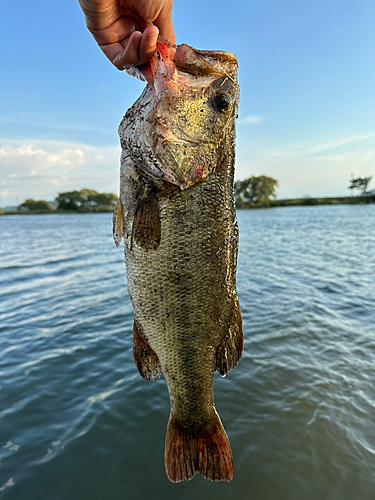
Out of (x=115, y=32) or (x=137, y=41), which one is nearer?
(x=137, y=41)

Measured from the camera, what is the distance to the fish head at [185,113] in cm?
222

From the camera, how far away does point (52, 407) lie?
558cm

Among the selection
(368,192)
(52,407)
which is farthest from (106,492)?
(368,192)

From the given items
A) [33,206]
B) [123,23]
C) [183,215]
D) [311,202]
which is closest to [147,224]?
[183,215]

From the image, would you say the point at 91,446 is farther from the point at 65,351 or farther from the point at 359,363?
the point at 359,363

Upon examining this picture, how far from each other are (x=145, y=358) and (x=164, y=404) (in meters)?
3.61

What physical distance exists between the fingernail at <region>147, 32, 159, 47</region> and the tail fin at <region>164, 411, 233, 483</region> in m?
2.85

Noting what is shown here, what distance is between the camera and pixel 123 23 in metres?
2.81

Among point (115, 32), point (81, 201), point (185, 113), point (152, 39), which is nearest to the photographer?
point (152, 39)

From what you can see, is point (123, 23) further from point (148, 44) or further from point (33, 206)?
point (33, 206)

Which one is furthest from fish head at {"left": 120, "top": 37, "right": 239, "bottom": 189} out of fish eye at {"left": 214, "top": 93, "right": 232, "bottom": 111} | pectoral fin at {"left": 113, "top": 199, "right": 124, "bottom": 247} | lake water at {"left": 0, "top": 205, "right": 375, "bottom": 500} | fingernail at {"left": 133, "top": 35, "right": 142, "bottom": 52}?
lake water at {"left": 0, "top": 205, "right": 375, "bottom": 500}

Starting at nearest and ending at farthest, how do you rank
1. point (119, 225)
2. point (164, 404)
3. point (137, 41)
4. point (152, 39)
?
point (152, 39), point (137, 41), point (119, 225), point (164, 404)

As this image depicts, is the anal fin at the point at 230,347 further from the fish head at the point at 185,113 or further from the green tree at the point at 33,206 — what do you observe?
the green tree at the point at 33,206

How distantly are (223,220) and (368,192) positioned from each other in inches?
5454
